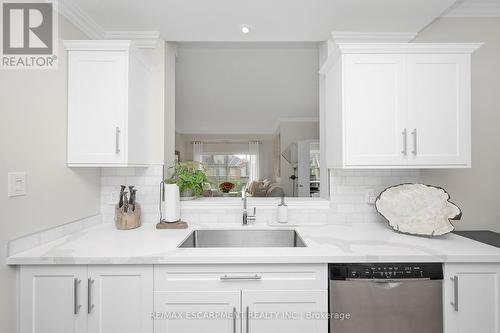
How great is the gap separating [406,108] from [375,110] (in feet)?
0.64

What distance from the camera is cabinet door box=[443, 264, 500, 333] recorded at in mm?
1427

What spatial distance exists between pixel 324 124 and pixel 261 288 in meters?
1.48

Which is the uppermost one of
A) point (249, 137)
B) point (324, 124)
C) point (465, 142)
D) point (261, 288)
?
point (249, 137)

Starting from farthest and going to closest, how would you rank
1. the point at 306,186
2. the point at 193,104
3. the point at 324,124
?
the point at 306,186, the point at 193,104, the point at 324,124

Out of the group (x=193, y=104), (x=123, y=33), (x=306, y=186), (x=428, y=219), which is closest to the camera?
(x=428, y=219)

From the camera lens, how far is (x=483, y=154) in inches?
82.3

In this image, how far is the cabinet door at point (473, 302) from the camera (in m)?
1.43

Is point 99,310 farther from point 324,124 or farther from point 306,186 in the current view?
point 306,186

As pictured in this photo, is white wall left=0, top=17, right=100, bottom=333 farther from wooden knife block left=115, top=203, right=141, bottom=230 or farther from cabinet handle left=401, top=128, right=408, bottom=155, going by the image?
cabinet handle left=401, top=128, right=408, bottom=155

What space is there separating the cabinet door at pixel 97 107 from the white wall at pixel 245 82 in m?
1.42

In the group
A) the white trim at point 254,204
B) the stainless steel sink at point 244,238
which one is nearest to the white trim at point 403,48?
the white trim at point 254,204

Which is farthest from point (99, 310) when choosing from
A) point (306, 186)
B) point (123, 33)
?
point (306, 186)

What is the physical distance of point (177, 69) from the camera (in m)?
4.01

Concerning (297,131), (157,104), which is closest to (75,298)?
(157,104)
